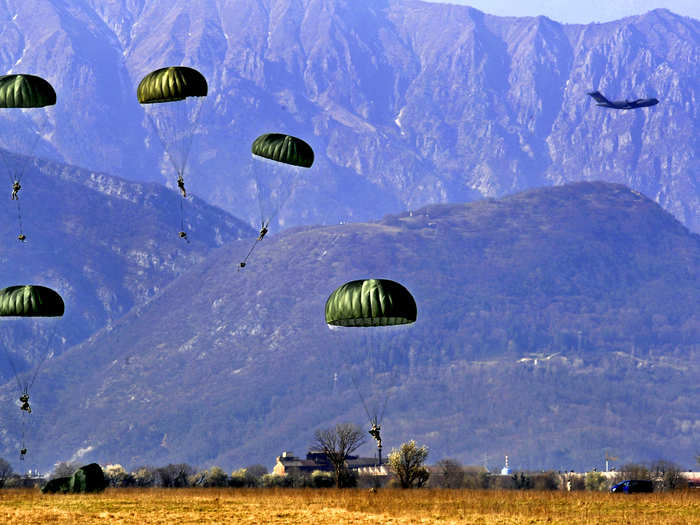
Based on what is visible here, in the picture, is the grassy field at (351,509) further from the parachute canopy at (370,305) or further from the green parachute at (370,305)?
the parachute canopy at (370,305)

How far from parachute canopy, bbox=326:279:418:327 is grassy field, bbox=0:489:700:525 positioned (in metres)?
11.0

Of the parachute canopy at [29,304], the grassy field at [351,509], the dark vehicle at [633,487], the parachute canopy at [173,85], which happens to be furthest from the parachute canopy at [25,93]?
the dark vehicle at [633,487]

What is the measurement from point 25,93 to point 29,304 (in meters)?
13.0

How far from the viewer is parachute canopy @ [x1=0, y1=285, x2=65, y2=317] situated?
8206 centimetres

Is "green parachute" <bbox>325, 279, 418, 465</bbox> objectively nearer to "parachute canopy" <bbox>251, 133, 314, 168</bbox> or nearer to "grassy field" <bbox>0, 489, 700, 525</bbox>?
"grassy field" <bbox>0, 489, 700, 525</bbox>

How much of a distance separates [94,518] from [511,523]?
73.5 feet

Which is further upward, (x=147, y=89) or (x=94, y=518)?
(x=147, y=89)

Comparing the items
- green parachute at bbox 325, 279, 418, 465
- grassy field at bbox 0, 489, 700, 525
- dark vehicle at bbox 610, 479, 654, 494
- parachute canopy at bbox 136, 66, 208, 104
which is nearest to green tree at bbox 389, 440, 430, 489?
dark vehicle at bbox 610, 479, 654, 494

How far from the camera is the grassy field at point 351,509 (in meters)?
72.9

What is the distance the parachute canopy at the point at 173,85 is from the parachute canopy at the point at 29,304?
13.7 meters

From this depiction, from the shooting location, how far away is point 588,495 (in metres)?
101

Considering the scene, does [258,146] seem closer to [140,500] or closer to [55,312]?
[55,312]

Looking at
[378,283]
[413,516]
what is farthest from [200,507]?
[378,283]

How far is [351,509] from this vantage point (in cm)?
Result: 8219
